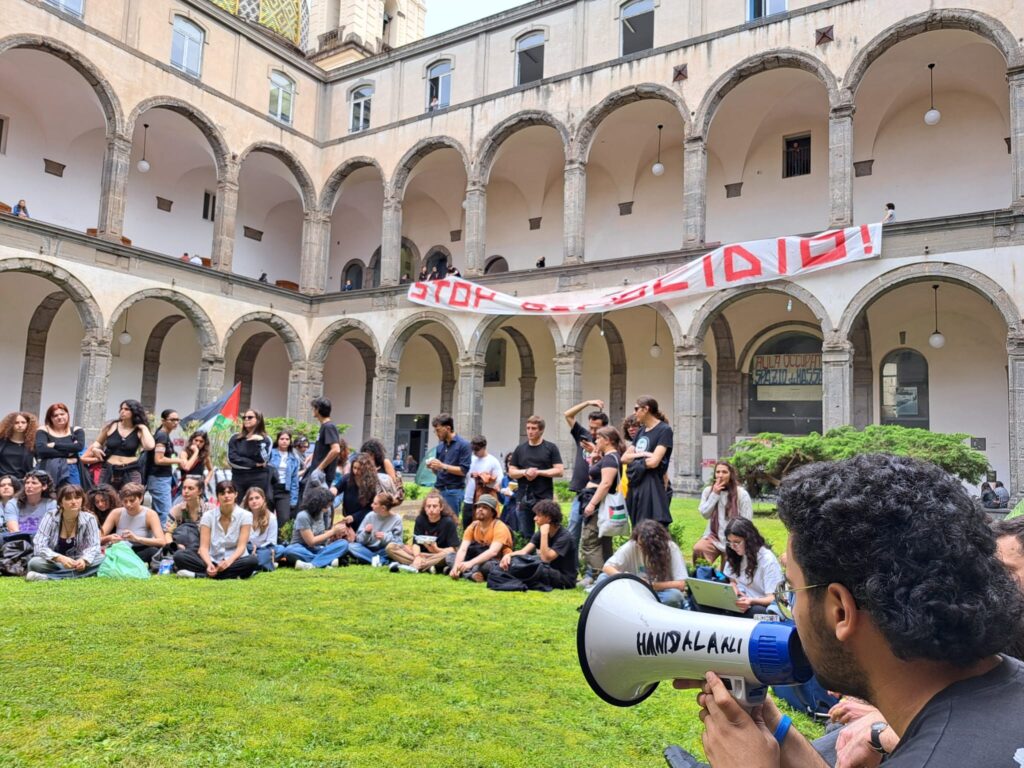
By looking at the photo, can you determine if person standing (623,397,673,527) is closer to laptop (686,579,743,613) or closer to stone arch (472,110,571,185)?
laptop (686,579,743,613)

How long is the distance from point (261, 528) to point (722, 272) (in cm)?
1269

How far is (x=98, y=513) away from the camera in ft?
26.3

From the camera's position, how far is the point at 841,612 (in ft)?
4.15

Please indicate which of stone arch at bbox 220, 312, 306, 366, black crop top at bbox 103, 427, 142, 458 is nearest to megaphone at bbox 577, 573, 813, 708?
black crop top at bbox 103, 427, 142, 458

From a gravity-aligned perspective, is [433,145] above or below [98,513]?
above

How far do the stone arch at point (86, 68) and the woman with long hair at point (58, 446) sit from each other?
542 inches

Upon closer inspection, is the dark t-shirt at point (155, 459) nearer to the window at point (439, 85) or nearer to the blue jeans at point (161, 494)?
the blue jeans at point (161, 494)

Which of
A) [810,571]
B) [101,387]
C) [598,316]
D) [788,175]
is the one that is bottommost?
[810,571]

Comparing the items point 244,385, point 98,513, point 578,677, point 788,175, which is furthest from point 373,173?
point 578,677

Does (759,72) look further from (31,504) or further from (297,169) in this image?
(31,504)

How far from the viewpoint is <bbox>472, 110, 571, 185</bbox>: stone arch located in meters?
21.1

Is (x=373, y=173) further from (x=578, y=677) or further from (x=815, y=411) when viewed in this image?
(x=578, y=677)

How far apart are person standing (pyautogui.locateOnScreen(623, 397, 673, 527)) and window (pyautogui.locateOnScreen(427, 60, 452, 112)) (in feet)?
62.0

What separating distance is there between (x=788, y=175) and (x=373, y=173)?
13.8m
